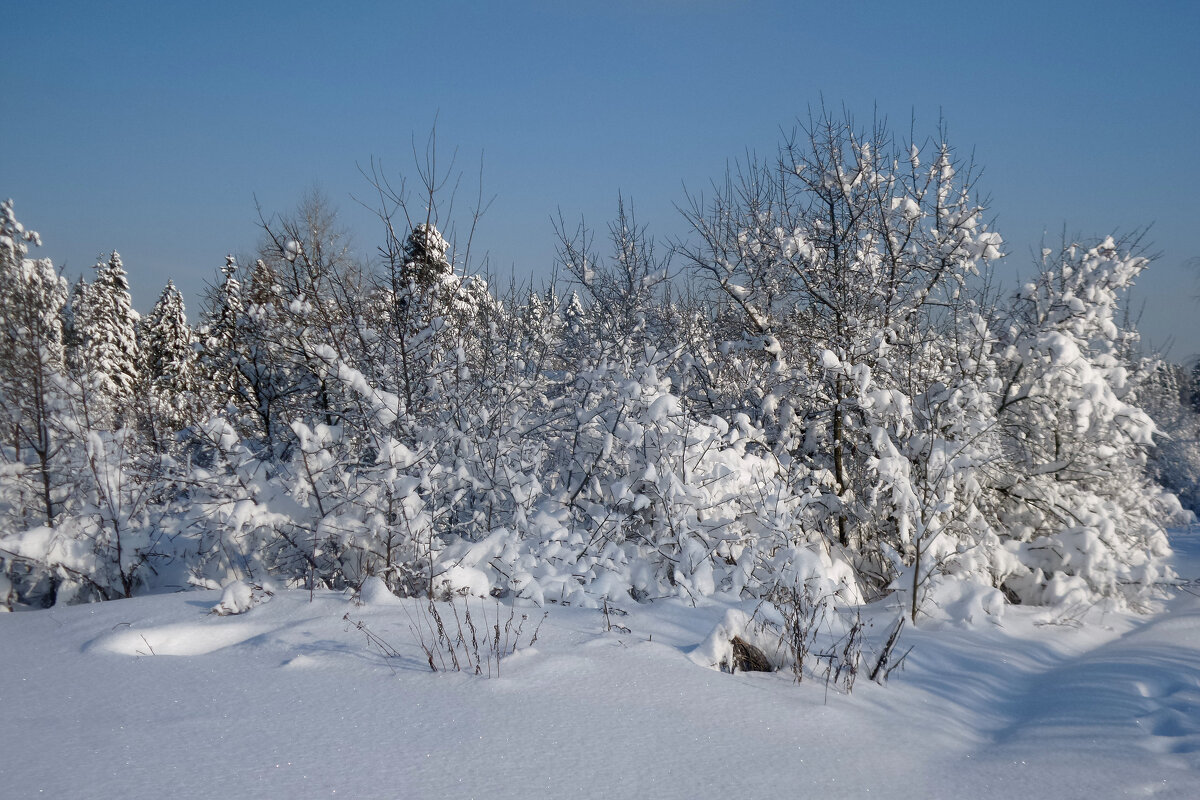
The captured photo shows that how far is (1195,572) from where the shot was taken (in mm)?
10492

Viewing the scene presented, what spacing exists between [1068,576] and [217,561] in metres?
7.61

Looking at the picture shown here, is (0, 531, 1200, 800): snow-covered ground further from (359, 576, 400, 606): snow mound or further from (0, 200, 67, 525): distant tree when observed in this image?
(0, 200, 67, 525): distant tree

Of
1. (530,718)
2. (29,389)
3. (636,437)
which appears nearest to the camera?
(530,718)

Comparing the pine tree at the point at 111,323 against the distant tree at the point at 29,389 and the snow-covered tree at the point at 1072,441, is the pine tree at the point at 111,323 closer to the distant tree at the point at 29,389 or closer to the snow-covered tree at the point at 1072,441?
the distant tree at the point at 29,389

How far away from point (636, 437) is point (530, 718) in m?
3.32

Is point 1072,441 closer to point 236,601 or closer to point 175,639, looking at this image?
point 236,601

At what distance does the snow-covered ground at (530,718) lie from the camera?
7.75ft

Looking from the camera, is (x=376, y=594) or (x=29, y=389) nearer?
(x=376, y=594)

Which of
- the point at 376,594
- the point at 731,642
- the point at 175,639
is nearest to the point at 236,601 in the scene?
the point at 175,639

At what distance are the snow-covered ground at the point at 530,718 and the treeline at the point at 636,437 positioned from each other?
37.7 inches

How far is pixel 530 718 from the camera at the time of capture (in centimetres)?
281

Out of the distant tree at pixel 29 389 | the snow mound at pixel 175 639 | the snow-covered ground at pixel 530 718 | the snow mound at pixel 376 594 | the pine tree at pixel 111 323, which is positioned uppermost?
the pine tree at pixel 111 323

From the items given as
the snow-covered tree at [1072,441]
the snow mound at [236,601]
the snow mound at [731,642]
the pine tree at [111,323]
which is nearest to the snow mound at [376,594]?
the snow mound at [236,601]

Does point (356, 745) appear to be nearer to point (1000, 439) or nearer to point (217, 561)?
point (217, 561)
